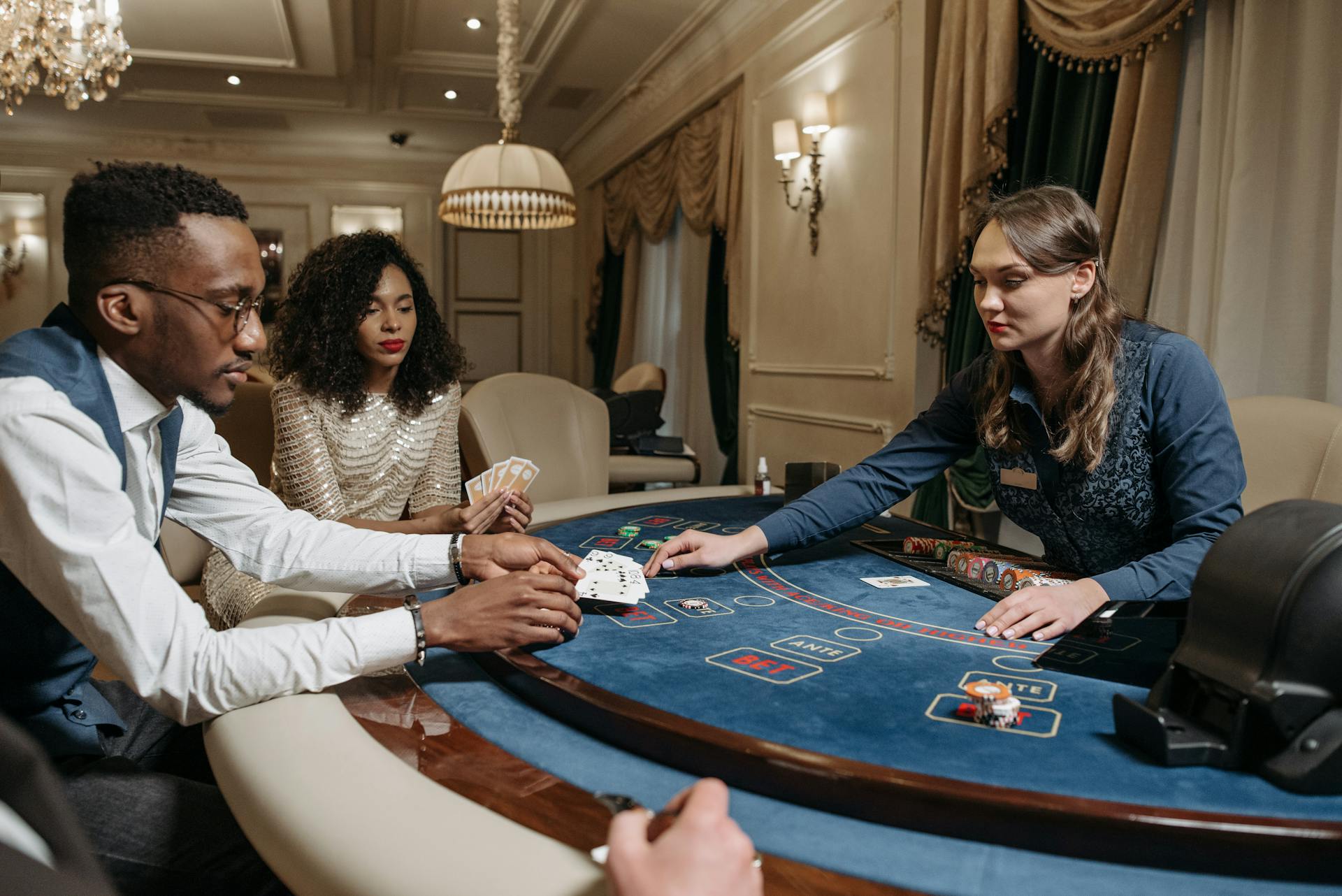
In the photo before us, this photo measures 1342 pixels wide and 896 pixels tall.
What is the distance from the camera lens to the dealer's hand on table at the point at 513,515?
191cm

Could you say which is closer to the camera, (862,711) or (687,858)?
(687,858)

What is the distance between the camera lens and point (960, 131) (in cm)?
329

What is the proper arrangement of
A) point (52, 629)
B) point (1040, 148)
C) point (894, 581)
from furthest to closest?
point (1040, 148) → point (894, 581) → point (52, 629)

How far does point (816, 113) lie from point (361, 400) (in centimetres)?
277

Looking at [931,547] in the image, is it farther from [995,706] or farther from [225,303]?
[225,303]

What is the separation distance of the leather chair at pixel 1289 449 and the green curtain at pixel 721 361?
12.2 ft

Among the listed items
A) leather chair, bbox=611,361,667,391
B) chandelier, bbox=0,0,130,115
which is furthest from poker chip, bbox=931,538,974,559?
leather chair, bbox=611,361,667,391

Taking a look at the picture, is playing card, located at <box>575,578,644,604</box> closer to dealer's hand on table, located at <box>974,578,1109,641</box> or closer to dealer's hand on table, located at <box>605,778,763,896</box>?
dealer's hand on table, located at <box>974,578,1109,641</box>

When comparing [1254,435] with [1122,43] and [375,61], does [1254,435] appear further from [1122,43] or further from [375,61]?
[375,61]

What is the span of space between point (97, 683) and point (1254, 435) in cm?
212

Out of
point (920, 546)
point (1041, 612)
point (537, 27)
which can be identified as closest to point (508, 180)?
point (537, 27)

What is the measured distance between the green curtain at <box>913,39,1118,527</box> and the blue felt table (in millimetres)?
1546

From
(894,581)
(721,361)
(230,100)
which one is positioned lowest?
(894,581)

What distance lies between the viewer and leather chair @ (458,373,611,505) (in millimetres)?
2719
